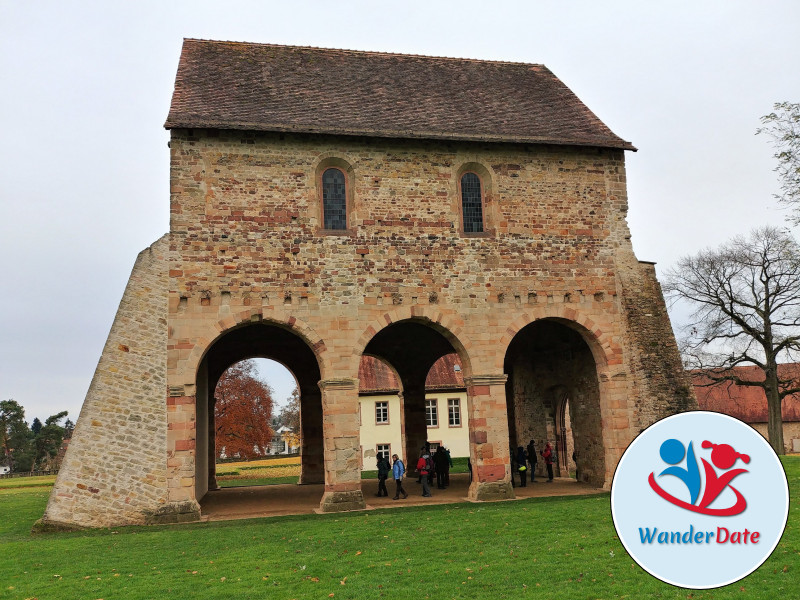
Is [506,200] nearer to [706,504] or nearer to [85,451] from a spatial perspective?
[85,451]

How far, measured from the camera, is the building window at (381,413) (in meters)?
39.7

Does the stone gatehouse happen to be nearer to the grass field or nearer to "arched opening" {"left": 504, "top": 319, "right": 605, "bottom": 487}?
"arched opening" {"left": 504, "top": 319, "right": 605, "bottom": 487}

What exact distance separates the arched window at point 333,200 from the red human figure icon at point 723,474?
13.8m

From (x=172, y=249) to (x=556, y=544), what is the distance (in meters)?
9.97

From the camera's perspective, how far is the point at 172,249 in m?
15.5

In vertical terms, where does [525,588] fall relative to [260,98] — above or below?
below

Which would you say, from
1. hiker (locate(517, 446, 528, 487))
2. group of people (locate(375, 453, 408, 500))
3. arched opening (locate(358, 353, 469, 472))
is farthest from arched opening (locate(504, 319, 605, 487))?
arched opening (locate(358, 353, 469, 472))

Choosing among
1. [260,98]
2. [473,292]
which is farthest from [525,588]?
[260,98]

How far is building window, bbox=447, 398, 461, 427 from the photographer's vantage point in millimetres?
40625

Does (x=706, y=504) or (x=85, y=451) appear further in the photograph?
(x=85, y=451)

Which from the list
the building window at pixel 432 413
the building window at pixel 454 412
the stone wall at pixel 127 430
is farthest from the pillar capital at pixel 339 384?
the building window at pixel 454 412

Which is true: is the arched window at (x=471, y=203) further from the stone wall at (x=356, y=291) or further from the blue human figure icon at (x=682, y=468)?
the blue human figure icon at (x=682, y=468)

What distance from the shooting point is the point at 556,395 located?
2134 cm

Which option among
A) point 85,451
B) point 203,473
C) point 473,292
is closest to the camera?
point 85,451
